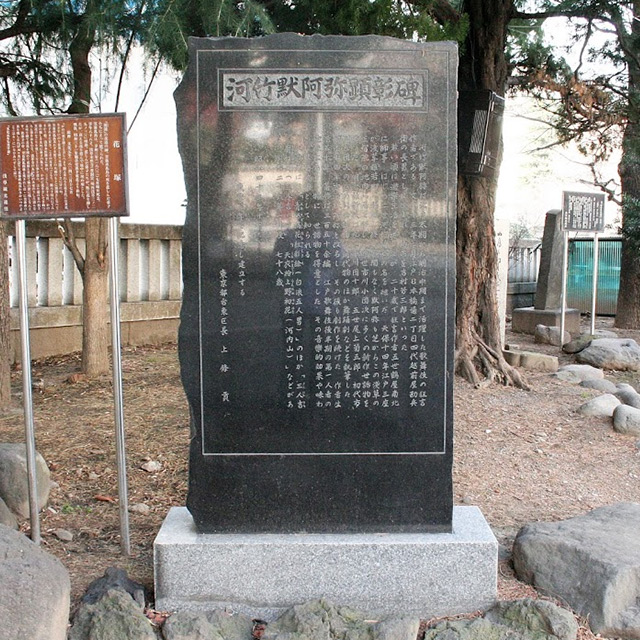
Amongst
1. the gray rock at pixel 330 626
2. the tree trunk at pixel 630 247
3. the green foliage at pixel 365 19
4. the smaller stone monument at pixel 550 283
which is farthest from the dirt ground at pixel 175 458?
the tree trunk at pixel 630 247

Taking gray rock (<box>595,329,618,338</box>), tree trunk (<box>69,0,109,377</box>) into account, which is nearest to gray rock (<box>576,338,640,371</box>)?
gray rock (<box>595,329,618,338</box>)

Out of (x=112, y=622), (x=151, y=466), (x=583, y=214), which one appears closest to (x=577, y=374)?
(x=583, y=214)

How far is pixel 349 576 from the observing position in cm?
308

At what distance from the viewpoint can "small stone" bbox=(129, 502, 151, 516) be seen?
4141 millimetres

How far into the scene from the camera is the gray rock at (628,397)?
6.66m

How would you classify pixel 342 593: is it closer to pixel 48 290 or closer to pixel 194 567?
pixel 194 567

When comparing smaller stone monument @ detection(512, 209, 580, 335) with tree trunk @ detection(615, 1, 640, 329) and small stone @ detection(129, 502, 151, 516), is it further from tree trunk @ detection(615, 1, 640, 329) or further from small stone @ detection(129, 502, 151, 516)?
small stone @ detection(129, 502, 151, 516)

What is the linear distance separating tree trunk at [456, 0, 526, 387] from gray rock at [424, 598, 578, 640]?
410cm

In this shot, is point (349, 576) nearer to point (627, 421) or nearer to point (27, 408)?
point (27, 408)

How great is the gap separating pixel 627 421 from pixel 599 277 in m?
10.9

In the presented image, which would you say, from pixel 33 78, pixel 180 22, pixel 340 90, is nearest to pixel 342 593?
pixel 340 90

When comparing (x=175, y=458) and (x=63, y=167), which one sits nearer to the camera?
(x=63, y=167)

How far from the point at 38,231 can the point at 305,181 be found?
537 centimetres

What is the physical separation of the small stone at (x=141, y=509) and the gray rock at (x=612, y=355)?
6.31m
